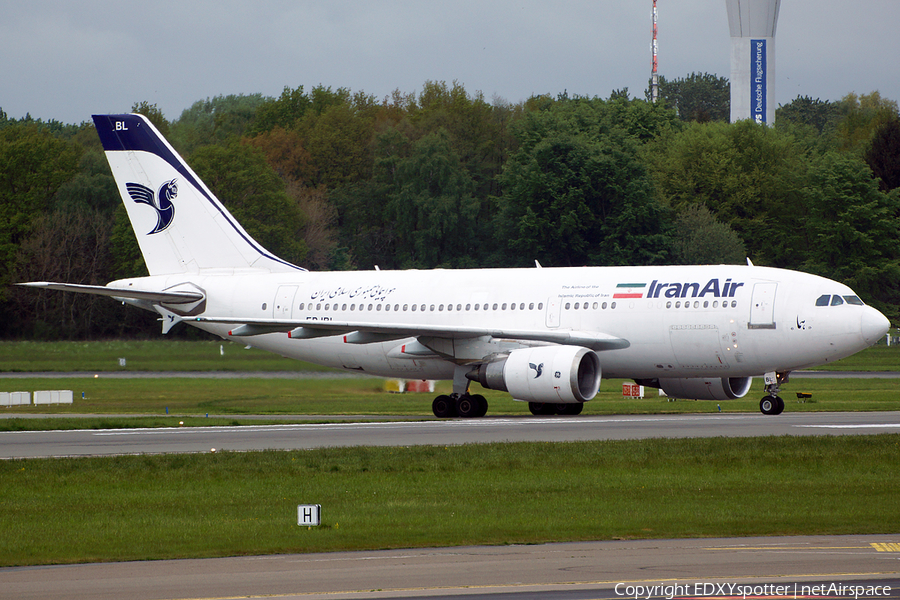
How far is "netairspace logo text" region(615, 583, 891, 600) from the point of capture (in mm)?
9586

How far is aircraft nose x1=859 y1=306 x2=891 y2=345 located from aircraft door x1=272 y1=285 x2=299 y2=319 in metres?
16.7

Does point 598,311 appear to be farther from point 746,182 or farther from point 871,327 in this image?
point 746,182

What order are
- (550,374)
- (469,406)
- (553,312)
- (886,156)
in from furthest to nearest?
(886,156) < (469,406) < (553,312) < (550,374)

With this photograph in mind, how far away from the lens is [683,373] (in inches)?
1282

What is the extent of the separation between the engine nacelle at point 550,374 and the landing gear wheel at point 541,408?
252 centimetres

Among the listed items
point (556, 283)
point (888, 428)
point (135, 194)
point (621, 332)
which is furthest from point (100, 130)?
point (888, 428)

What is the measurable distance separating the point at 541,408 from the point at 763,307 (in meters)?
6.98

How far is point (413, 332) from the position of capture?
33.3 m

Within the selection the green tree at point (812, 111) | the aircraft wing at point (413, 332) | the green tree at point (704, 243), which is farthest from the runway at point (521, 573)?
the green tree at point (812, 111)

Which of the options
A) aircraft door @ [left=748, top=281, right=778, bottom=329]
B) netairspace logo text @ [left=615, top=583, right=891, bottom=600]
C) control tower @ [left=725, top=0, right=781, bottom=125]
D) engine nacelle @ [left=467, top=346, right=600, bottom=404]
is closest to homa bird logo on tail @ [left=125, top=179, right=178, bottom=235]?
engine nacelle @ [left=467, top=346, right=600, bottom=404]

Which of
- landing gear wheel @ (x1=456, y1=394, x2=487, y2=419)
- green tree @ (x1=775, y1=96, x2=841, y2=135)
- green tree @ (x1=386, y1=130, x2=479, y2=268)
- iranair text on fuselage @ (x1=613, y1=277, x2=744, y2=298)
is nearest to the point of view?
iranair text on fuselage @ (x1=613, y1=277, x2=744, y2=298)

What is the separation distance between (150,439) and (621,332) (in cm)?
1284

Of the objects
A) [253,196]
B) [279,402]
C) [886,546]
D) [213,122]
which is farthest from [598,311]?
[213,122]

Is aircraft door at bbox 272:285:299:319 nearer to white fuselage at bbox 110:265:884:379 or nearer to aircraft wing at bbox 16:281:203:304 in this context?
white fuselage at bbox 110:265:884:379
